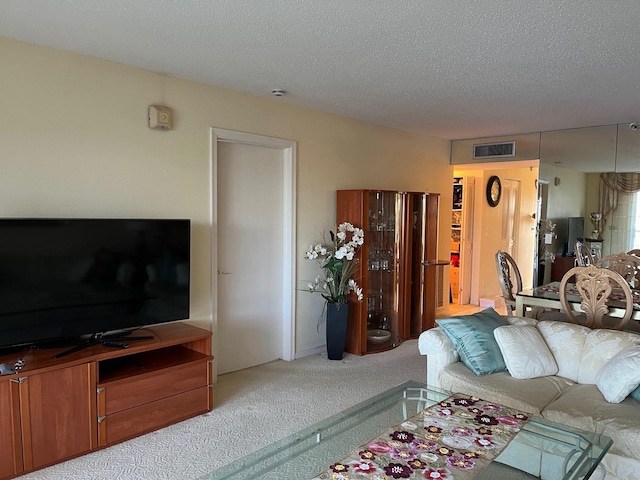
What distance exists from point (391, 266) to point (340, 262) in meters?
0.85

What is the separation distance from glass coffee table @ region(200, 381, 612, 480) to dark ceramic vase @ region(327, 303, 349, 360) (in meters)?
2.07

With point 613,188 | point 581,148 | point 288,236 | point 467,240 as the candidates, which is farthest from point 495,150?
point 288,236

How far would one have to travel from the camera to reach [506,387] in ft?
9.27

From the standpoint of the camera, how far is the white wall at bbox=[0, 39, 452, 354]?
287 cm

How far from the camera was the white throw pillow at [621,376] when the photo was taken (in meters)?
2.59

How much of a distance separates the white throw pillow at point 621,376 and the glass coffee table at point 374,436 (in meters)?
0.49

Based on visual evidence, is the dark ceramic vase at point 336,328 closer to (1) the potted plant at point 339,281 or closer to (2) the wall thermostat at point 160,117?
(1) the potted plant at point 339,281

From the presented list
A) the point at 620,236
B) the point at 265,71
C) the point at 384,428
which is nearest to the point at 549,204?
the point at 620,236

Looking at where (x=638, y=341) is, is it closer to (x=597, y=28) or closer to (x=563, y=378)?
(x=563, y=378)

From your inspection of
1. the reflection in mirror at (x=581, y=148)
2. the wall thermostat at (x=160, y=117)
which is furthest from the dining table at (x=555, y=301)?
the wall thermostat at (x=160, y=117)

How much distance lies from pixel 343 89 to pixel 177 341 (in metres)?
2.28

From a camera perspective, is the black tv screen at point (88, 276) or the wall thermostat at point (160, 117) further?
the wall thermostat at point (160, 117)

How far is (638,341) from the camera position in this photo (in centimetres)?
291

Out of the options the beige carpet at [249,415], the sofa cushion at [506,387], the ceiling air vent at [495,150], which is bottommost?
the beige carpet at [249,415]
